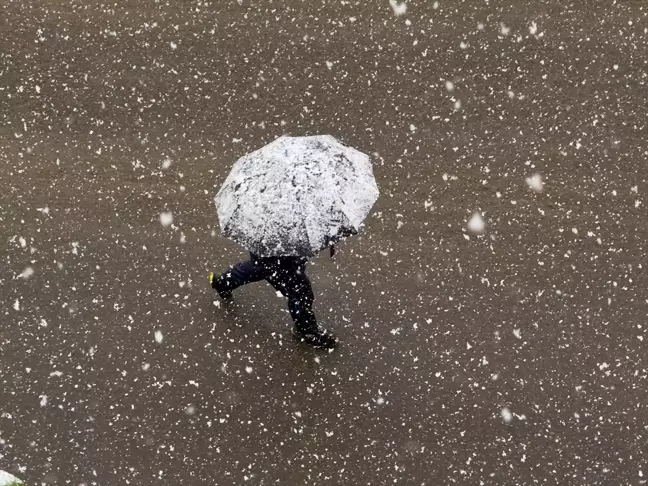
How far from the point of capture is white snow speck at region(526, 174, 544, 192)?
13.4 ft

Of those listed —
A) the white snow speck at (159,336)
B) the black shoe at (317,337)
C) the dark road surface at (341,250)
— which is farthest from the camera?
the white snow speck at (159,336)

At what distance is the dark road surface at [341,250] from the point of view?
3938mm

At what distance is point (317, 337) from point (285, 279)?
63cm

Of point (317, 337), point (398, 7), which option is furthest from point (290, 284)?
point (398, 7)

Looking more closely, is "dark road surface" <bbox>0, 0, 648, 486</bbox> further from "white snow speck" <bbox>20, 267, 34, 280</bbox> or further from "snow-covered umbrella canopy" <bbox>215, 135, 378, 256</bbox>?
"snow-covered umbrella canopy" <bbox>215, 135, 378, 256</bbox>

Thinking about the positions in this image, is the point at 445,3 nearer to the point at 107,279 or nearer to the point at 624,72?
the point at 624,72

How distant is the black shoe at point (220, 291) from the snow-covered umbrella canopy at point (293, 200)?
3.13 ft

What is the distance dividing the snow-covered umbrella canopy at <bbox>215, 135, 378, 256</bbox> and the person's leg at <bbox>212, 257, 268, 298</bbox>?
1.60 feet

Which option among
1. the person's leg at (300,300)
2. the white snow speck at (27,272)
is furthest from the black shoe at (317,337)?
the white snow speck at (27,272)

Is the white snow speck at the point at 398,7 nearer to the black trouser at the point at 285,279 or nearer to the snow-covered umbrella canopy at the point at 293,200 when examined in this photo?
the snow-covered umbrella canopy at the point at 293,200

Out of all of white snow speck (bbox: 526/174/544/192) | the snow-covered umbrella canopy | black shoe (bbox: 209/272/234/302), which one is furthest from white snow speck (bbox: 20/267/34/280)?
white snow speck (bbox: 526/174/544/192)

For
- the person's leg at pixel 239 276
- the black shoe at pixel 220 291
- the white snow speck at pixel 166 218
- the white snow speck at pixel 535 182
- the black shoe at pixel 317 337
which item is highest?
the white snow speck at pixel 535 182

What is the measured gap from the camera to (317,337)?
12.7ft

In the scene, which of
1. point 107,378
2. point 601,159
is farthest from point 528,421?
point 107,378
